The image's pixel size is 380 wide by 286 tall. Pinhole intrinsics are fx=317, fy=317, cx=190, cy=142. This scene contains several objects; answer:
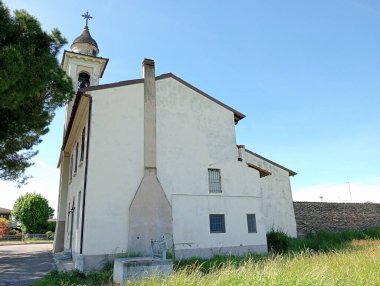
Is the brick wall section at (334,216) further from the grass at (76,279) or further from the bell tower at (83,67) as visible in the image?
the bell tower at (83,67)

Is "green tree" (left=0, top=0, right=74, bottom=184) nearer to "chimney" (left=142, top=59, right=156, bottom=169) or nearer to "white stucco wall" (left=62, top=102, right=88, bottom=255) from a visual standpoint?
"white stucco wall" (left=62, top=102, right=88, bottom=255)

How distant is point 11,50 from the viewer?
29.8ft

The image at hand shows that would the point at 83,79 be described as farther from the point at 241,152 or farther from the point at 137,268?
the point at 137,268

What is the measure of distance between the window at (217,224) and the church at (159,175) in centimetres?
5

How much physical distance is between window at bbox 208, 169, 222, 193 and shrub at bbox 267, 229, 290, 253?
4.71 m

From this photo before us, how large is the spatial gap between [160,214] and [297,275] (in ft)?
27.2

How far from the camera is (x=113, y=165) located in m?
13.2

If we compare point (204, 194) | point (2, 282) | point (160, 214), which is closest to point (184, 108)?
point (204, 194)

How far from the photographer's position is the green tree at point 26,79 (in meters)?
9.25

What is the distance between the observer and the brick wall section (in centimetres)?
2159

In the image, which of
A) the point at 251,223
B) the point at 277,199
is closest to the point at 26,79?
the point at 251,223

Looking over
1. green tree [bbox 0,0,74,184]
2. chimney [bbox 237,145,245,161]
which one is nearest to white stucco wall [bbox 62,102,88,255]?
green tree [bbox 0,0,74,184]

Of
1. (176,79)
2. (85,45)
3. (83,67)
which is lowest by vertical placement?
(176,79)

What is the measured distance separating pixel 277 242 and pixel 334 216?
313 inches
